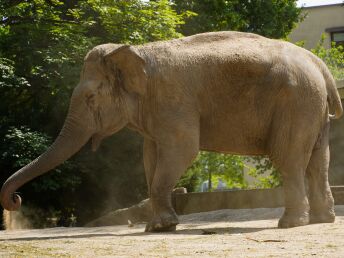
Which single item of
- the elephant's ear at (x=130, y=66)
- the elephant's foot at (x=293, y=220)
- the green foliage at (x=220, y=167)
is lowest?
the green foliage at (x=220, y=167)

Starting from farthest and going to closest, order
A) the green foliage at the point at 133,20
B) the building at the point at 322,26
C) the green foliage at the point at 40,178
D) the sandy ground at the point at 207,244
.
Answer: the building at the point at 322,26
the green foliage at the point at 133,20
the green foliage at the point at 40,178
the sandy ground at the point at 207,244

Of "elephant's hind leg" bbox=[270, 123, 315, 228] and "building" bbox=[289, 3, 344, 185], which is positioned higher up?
"elephant's hind leg" bbox=[270, 123, 315, 228]

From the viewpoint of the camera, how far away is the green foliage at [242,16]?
71.5 feet

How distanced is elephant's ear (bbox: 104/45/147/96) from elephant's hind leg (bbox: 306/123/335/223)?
229 centimetres

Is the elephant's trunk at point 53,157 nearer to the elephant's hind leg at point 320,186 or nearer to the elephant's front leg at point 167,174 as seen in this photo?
the elephant's front leg at point 167,174

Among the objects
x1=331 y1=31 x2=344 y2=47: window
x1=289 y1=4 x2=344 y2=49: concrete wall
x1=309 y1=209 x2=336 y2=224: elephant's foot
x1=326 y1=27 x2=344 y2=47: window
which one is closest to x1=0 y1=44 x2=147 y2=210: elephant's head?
x1=309 y1=209 x2=336 y2=224: elephant's foot

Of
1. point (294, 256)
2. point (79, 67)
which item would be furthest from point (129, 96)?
point (79, 67)

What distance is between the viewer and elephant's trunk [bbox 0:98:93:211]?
8.20 meters

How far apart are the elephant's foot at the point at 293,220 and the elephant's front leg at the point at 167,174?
1.23 metres

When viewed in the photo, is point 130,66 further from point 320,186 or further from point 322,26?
point 322,26

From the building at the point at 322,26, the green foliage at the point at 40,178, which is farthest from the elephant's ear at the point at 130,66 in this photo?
the building at the point at 322,26

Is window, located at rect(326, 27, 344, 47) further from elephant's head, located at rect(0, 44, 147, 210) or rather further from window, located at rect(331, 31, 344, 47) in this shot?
elephant's head, located at rect(0, 44, 147, 210)

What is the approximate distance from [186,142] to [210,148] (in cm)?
81

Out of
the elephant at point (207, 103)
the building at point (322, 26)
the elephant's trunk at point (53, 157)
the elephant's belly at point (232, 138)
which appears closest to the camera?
the elephant's trunk at point (53, 157)
